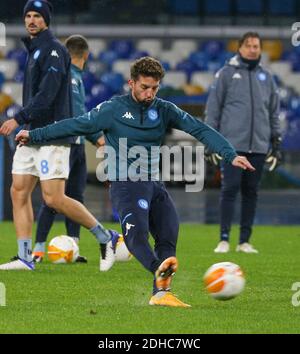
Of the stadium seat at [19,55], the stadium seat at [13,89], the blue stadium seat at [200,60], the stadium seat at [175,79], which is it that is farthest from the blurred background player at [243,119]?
the stadium seat at [19,55]

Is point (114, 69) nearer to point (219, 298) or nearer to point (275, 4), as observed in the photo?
point (275, 4)

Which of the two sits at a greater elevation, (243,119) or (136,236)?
(136,236)

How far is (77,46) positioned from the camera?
12.5 metres

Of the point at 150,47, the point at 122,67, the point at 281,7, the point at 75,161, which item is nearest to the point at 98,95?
the point at 122,67

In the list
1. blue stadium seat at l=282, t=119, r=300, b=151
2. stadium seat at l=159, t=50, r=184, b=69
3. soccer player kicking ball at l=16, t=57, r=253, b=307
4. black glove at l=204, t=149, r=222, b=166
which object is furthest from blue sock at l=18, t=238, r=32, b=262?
stadium seat at l=159, t=50, r=184, b=69

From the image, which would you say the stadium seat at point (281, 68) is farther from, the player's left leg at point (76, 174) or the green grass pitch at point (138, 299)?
the player's left leg at point (76, 174)

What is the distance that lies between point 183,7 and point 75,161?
922 inches

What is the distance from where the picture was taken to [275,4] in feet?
116

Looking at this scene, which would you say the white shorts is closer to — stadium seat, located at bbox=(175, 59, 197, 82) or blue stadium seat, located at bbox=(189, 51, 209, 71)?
stadium seat, located at bbox=(175, 59, 197, 82)

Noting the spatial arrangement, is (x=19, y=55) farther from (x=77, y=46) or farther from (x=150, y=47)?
(x=77, y=46)

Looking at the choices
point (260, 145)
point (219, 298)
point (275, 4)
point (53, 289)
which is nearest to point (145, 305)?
point (219, 298)

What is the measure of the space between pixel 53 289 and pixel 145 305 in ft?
4.07

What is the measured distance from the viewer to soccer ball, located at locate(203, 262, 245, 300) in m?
8.72

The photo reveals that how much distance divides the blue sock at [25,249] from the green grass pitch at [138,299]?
0.57ft
